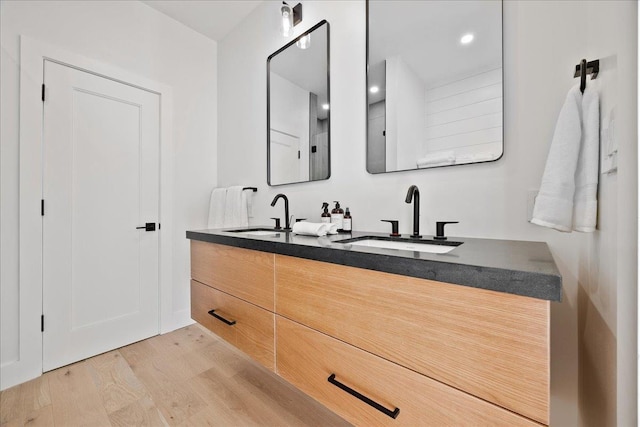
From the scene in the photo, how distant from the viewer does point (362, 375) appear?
835 millimetres

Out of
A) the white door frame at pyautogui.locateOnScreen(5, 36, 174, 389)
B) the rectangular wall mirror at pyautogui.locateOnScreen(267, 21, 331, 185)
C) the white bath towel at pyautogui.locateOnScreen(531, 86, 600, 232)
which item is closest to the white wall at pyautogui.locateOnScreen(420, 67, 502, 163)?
the white bath towel at pyautogui.locateOnScreen(531, 86, 600, 232)

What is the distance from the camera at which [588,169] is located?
813 mm

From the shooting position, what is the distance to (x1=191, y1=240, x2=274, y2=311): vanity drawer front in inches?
44.9

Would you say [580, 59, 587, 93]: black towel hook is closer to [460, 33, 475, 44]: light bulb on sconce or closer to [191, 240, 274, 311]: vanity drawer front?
[460, 33, 475, 44]: light bulb on sconce

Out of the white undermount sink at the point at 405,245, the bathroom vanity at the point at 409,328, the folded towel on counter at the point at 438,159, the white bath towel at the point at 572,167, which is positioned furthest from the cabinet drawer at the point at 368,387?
the folded towel on counter at the point at 438,159

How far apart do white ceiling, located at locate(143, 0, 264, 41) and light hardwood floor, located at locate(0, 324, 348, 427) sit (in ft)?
8.40

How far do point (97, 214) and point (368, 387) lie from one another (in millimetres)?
2065

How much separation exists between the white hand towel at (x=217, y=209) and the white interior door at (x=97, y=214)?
1.32 feet

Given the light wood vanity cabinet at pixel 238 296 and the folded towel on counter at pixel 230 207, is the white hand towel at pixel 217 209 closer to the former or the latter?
the folded towel on counter at pixel 230 207

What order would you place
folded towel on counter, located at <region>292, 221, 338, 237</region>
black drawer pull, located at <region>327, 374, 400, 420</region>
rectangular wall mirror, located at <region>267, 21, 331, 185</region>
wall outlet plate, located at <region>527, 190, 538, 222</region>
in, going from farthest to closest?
rectangular wall mirror, located at <region>267, 21, 331, 185</region>
folded towel on counter, located at <region>292, 221, 338, 237</region>
wall outlet plate, located at <region>527, 190, 538, 222</region>
black drawer pull, located at <region>327, 374, 400, 420</region>

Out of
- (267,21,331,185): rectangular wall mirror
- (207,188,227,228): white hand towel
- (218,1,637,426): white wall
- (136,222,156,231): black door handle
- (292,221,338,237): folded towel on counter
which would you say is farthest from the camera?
(207,188,227,228): white hand towel

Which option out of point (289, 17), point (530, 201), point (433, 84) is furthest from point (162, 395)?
point (289, 17)

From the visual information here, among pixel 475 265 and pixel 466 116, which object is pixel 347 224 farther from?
pixel 475 265

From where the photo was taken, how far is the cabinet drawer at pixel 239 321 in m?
1.14
